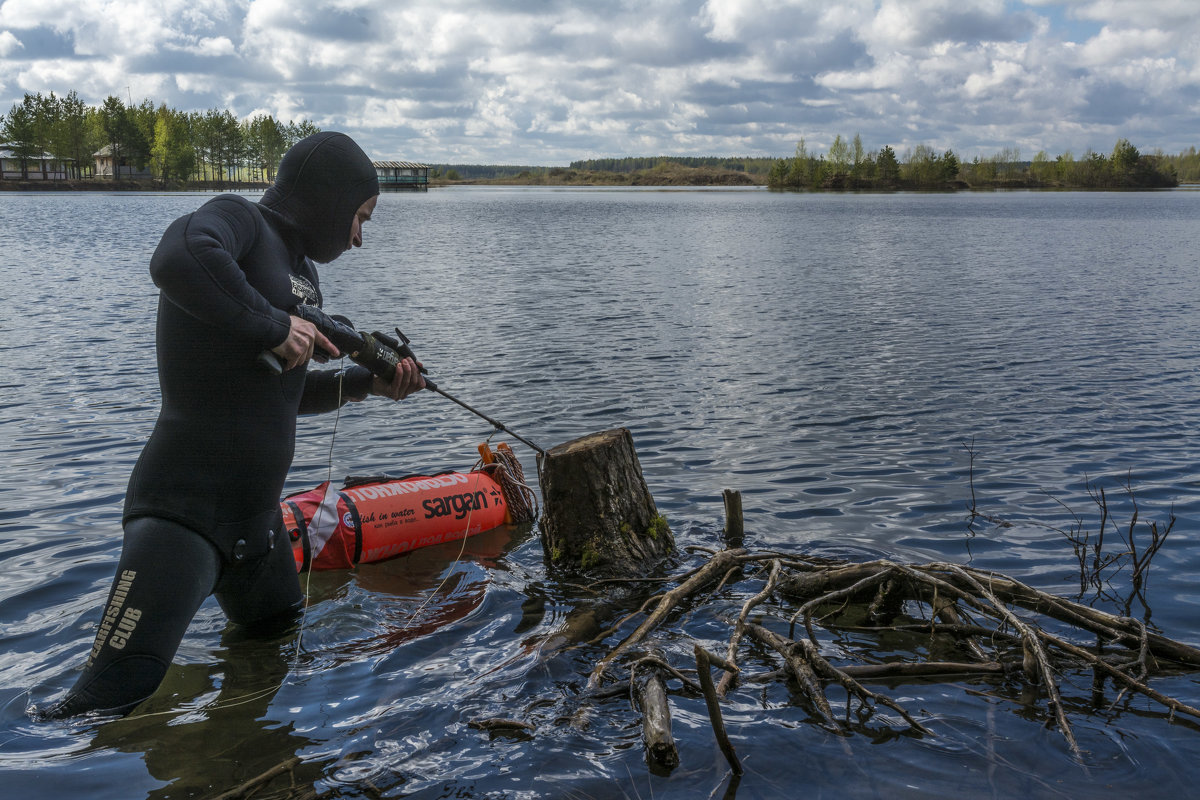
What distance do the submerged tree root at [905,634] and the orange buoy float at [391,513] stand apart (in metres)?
2.40

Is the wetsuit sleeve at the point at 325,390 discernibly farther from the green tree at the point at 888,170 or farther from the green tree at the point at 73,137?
the green tree at the point at 888,170

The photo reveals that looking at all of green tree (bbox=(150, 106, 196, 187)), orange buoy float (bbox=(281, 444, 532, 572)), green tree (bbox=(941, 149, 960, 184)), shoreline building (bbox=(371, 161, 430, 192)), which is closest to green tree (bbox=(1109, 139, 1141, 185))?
green tree (bbox=(941, 149, 960, 184))

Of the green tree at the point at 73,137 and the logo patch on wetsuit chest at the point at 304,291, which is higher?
the green tree at the point at 73,137

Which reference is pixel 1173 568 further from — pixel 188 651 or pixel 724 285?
pixel 724 285

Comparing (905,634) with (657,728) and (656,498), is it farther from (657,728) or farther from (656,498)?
(656,498)

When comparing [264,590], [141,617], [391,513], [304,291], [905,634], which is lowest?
[905,634]

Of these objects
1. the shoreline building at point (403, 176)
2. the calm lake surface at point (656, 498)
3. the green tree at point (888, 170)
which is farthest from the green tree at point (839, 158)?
the calm lake surface at point (656, 498)

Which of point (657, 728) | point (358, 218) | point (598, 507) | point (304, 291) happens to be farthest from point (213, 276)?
point (598, 507)

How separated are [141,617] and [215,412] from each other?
934 millimetres

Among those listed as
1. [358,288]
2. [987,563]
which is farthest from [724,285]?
[987,563]

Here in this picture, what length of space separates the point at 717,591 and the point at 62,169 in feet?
498

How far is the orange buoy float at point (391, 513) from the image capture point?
6891 millimetres

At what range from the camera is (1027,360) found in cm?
1534

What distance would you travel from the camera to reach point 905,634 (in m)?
5.56
